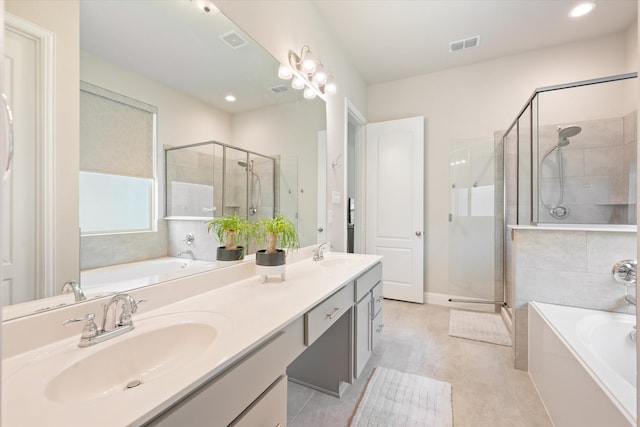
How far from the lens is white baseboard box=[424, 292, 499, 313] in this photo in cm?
306

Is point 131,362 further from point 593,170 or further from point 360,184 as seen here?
point 593,170

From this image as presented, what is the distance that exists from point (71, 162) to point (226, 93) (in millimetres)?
803

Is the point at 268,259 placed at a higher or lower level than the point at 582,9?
lower

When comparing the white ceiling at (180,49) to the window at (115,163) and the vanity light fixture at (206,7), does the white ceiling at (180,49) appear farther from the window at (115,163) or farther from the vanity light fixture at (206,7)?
the window at (115,163)

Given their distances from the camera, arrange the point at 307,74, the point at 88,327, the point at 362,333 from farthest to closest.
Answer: the point at 307,74 → the point at 362,333 → the point at 88,327

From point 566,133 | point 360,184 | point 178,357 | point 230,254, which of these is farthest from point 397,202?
point 178,357

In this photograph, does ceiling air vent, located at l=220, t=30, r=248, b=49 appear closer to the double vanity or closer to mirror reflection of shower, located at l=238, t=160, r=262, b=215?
mirror reflection of shower, located at l=238, t=160, r=262, b=215

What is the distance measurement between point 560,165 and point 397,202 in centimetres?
153

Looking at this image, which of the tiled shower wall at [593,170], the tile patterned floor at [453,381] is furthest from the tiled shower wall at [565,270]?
the tiled shower wall at [593,170]

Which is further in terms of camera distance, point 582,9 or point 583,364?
point 582,9

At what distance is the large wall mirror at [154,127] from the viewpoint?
927 millimetres

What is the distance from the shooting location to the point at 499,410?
159cm

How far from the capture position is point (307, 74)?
2.13 m

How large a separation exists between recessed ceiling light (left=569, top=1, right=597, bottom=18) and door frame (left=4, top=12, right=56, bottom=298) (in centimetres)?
346
